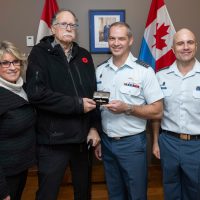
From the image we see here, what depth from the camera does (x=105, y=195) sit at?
8.48ft

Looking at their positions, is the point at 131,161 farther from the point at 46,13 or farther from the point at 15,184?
the point at 46,13

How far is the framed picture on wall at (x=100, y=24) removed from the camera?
9.62 feet

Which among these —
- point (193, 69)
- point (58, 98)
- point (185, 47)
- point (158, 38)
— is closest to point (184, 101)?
point (193, 69)

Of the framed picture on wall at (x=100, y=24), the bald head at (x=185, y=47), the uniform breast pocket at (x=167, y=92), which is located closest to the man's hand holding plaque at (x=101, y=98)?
the uniform breast pocket at (x=167, y=92)

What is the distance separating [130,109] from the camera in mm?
1669

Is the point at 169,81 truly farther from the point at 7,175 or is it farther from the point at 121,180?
the point at 7,175

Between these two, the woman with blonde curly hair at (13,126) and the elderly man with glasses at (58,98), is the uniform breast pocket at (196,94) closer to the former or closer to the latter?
the elderly man with glasses at (58,98)

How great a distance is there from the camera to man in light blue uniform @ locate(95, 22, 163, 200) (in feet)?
5.64

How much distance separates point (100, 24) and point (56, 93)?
5.21 feet

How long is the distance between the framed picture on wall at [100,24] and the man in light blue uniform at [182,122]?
131 centimetres

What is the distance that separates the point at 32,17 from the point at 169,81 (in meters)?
1.75

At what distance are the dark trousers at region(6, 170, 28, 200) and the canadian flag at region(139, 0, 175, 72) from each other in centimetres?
176

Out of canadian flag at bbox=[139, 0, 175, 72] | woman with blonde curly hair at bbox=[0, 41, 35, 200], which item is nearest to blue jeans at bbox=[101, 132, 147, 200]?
woman with blonde curly hair at bbox=[0, 41, 35, 200]

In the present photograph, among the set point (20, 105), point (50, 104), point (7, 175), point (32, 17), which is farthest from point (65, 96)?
point (32, 17)
